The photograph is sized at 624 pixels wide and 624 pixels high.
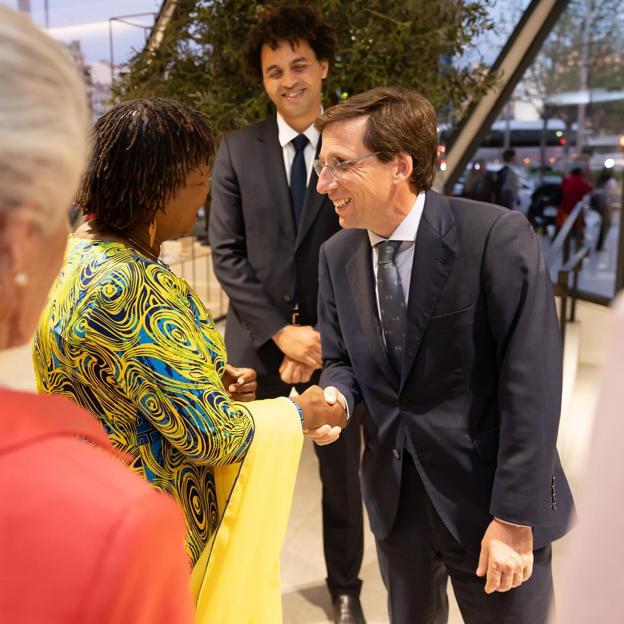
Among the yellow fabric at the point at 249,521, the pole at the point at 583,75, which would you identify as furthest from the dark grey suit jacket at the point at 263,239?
the pole at the point at 583,75

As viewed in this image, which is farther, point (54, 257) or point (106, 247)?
point (106, 247)

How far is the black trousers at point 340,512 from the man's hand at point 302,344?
23cm

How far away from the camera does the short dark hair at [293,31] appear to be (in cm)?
277

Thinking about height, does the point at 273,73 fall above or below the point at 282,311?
Result: above

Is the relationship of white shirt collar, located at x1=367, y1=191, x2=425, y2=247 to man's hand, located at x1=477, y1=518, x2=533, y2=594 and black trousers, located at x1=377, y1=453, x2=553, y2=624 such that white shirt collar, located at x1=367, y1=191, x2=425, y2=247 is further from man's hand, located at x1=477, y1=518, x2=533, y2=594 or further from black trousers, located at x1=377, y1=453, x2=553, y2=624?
man's hand, located at x1=477, y1=518, x2=533, y2=594

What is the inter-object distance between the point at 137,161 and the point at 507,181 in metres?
5.53

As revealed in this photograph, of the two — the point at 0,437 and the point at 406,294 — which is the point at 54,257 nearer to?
the point at 0,437

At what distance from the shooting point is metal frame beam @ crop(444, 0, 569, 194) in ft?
18.9

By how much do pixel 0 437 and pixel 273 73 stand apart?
7.90 ft

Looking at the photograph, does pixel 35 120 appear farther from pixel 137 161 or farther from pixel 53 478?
pixel 137 161

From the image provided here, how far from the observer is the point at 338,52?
3.79m

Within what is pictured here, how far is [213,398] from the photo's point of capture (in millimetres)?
1380

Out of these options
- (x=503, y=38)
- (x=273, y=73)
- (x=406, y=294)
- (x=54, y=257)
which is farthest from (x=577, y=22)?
(x=54, y=257)

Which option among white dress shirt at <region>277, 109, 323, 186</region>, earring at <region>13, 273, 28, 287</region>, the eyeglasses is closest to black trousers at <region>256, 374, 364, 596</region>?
white dress shirt at <region>277, 109, 323, 186</region>
